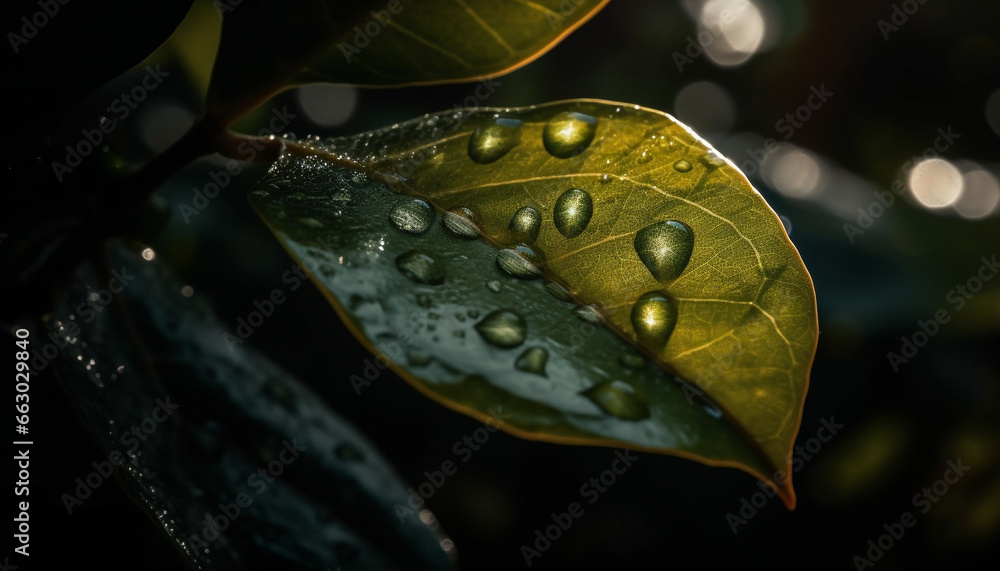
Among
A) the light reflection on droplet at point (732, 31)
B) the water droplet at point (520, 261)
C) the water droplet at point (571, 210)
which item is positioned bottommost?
the water droplet at point (520, 261)

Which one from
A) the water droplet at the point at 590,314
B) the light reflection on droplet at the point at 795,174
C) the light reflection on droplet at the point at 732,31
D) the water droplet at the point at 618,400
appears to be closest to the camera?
the water droplet at the point at 618,400

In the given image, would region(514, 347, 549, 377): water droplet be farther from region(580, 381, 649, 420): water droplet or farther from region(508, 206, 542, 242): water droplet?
region(508, 206, 542, 242): water droplet

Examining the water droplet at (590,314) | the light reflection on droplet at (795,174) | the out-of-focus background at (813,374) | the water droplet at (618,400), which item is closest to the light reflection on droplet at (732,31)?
the out-of-focus background at (813,374)

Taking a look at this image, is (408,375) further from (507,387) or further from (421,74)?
(421,74)

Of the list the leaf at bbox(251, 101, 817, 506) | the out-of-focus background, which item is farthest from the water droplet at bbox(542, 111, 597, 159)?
the out-of-focus background

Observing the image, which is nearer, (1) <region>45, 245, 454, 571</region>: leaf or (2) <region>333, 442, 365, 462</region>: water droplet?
(1) <region>45, 245, 454, 571</region>: leaf

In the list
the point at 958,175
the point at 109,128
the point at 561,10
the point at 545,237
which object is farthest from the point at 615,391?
the point at 958,175

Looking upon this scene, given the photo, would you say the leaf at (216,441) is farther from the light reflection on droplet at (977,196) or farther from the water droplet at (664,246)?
the light reflection on droplet at (977,196)

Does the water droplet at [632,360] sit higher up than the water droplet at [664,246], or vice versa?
the water droplet at [664,246]
